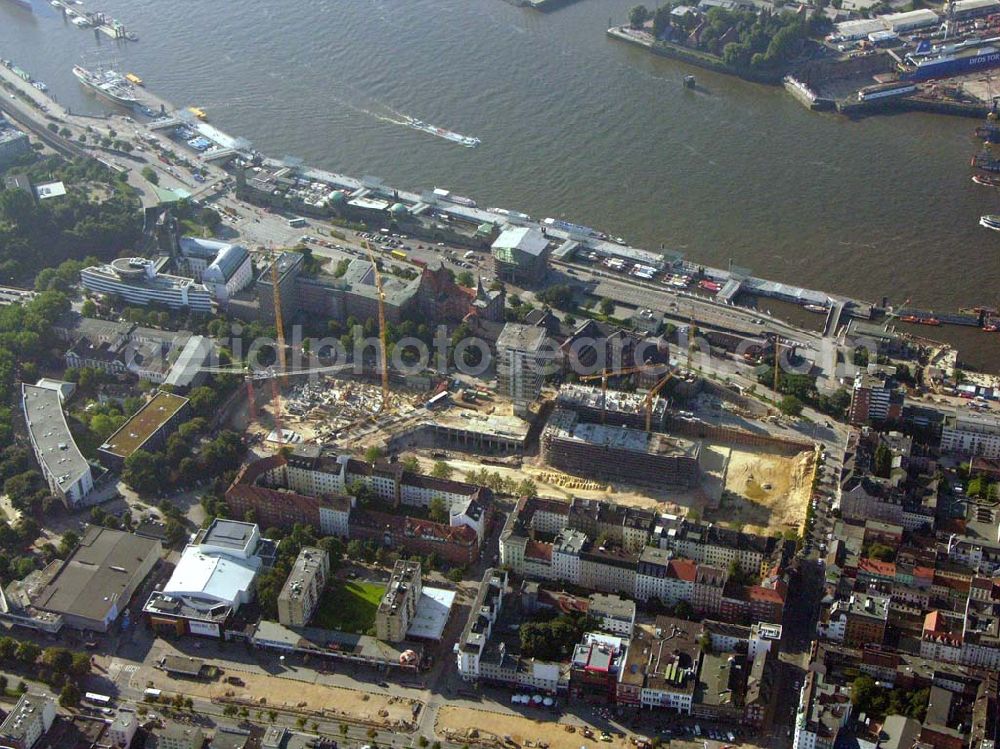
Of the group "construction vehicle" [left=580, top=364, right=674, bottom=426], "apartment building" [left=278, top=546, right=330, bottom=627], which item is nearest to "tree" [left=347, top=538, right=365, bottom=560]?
"apartment building" [left=278, top=546, right=330, bottom=627]

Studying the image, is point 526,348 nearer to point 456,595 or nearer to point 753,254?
point 456,595

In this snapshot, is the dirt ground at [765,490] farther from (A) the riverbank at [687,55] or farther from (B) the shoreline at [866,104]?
(A) the riverbank at [687,55]

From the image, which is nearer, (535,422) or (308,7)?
(535,422)

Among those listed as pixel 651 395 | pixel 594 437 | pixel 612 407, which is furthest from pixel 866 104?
pixel 594 437

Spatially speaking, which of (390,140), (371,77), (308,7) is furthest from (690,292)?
(308,7)

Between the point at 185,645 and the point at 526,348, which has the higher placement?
the point at 526,348

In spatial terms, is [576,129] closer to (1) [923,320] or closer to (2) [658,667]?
(1) [923,320]

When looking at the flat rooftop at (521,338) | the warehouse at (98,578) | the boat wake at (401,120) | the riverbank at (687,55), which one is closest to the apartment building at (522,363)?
the flat rooftop at (521,338)
